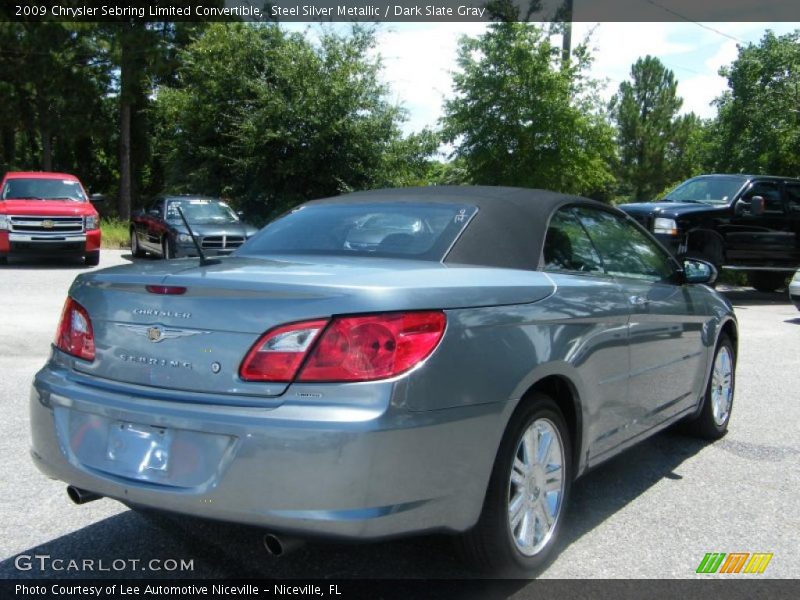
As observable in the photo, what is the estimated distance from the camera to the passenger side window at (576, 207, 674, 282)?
14.0ft

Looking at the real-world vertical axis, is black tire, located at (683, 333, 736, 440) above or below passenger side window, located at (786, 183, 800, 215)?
below

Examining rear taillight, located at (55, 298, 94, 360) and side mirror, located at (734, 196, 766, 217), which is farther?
side mirror, located at (734, 196, 766, 217)

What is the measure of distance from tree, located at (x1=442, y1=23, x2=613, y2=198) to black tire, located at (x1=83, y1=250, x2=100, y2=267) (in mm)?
8550

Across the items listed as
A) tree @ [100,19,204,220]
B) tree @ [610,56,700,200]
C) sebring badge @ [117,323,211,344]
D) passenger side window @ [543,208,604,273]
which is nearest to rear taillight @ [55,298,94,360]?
sebring badge @ [117,323,211,344]

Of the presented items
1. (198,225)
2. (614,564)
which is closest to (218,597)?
(614,564)

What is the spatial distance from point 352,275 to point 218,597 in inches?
50.9

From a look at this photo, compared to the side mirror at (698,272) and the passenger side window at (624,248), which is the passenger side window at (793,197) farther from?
the passenger side window at (624,248)

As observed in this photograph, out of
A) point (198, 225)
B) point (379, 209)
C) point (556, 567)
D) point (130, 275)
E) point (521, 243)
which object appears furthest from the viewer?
point (198, 225)

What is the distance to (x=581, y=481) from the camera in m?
4.55

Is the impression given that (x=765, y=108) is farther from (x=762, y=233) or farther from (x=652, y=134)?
(x=652, y=134)

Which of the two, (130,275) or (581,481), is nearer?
(130,275)

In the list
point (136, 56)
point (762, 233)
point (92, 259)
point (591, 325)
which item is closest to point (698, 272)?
point (591, 325)

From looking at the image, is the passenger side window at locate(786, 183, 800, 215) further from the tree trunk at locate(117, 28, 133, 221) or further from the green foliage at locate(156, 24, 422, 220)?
the tree trunk at locate(117, 28, 133, 221)

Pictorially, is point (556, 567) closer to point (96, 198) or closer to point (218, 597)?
point (218, 597)
